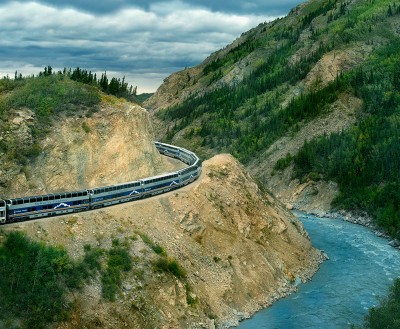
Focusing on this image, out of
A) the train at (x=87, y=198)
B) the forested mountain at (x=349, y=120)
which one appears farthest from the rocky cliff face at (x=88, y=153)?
the forested mountain at (x=349, y=120)

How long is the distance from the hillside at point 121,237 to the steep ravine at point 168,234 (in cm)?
13

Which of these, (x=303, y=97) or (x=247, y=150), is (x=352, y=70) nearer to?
(x=303, y=97)

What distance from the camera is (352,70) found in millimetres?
160875

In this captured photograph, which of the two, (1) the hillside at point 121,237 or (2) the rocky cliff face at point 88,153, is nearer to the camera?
(1) the hillside at point 121,237

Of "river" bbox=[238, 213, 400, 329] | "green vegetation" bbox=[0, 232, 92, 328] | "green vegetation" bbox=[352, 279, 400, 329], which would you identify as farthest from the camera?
"river" bbox=[238, 213, 400, 329]

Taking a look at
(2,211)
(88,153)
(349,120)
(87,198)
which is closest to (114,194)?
(87,198)

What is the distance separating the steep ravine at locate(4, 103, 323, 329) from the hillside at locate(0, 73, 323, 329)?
129 millimetres

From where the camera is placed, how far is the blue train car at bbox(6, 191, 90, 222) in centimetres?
4738

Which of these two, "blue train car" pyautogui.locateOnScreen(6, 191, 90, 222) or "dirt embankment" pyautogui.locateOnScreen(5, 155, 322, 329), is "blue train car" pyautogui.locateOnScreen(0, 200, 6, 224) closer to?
"blue train car" pyautogui.locateOnScreen(6, 191, 90, 222)

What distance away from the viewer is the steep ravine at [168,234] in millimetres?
46781

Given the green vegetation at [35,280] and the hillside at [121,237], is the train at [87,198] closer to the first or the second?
the hillside at [121,237]

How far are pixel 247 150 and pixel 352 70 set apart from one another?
3964 centimetres

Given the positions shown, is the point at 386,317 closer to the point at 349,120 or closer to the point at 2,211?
the point at 2,211

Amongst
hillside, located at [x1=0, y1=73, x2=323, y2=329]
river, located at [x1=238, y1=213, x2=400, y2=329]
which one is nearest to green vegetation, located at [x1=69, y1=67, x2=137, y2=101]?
hillside, located at [x1=0, y1=73, x2=323, y2=329]
